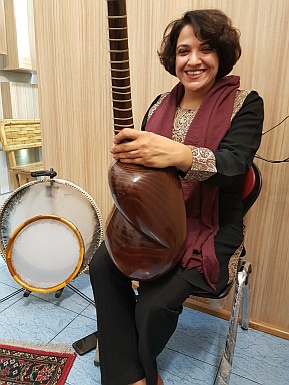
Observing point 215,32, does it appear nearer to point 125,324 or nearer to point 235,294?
point 235,294

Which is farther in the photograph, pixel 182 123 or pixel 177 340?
pixel 177 340

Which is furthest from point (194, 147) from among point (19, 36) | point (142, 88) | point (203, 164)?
point (19, 36)

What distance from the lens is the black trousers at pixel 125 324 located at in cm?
92

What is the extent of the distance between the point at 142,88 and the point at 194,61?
522 mm

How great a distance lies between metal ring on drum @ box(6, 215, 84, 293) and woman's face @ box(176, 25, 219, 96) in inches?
32.2

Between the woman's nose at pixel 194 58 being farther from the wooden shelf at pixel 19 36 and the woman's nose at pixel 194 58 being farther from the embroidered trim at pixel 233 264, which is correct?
the wooden shelf at pixel 19 36

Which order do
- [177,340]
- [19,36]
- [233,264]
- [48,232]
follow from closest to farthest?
[233,264]
[177,340]
[48,232]
[19,36]

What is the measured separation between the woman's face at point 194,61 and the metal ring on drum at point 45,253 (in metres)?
0.82

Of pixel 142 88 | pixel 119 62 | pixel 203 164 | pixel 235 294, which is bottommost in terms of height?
pixel 235 294

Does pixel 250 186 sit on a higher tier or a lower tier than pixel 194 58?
lower

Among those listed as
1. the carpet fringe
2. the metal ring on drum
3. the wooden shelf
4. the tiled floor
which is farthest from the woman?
the wooden shelf

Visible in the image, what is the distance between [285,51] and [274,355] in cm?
115

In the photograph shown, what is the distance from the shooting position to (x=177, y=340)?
1370 mm

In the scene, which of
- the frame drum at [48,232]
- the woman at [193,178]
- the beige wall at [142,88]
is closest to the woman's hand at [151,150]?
the woman at [193,178]
